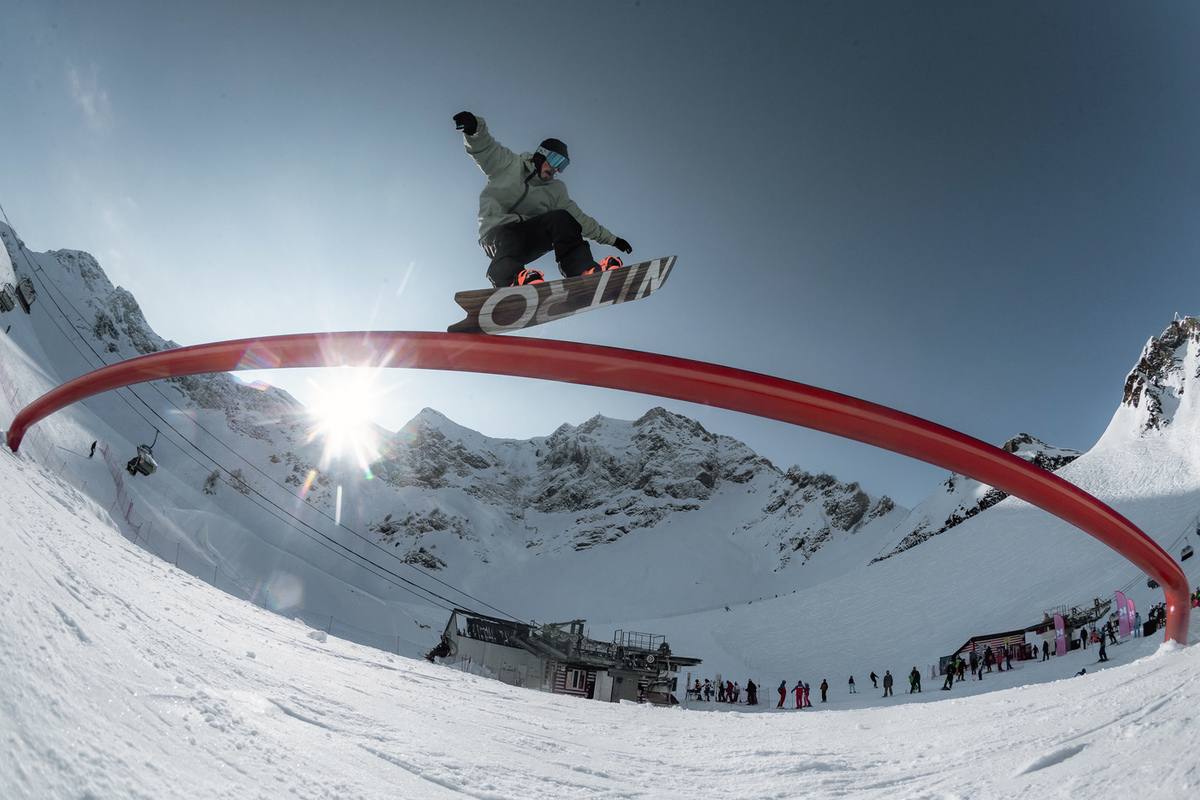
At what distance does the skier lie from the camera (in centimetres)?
425

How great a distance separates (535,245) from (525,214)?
237mm

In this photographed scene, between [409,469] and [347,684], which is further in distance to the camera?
[409,469]

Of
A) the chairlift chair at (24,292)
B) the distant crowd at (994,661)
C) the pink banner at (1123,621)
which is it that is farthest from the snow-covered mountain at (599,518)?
the pink banner at (1123,621)

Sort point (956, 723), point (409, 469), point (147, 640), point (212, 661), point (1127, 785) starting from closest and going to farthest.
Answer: point (1127, 785)
point (147, 640)
point (212, 661)
point (956, 723)
point (409, 469)

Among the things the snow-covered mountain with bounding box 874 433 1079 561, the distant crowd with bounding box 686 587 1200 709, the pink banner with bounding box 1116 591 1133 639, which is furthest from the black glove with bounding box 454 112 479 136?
the snow-covered mountain with bounding box 874 433 1079 561

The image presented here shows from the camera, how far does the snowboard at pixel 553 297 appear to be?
12.6 ft

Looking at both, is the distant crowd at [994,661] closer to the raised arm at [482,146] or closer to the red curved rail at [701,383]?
the red curved rail at [701,383]

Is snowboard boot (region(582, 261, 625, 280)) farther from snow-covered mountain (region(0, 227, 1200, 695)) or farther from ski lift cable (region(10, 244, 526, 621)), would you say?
ski lift cable (region(10, 244, 526, 621))

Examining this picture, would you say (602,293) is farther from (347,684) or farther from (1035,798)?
(1035,798)

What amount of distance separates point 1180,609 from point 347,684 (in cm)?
678

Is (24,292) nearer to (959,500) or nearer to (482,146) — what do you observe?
(482,146)

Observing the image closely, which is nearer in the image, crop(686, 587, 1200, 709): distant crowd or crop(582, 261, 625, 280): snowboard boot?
crop(582, 261, 625, 280): snowboard boot

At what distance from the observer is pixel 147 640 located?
2.50m

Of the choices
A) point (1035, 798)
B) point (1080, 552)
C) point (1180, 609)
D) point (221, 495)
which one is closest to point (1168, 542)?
point (1080, 552)
